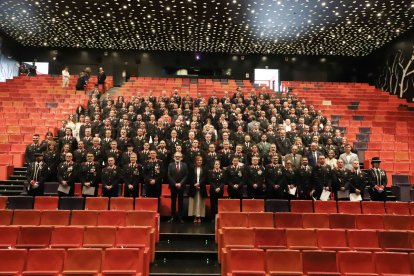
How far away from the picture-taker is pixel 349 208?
16.7 feet

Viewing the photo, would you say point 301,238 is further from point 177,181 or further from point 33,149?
point 33,149

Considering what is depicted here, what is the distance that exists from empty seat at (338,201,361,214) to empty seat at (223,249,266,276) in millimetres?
1995

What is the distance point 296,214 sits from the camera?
455cm

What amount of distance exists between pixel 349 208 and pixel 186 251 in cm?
235

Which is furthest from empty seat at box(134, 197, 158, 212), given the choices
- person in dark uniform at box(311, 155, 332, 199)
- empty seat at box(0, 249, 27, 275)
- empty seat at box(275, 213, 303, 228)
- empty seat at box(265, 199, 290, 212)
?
person in dark uniform at box(311, 155, 332, 199)

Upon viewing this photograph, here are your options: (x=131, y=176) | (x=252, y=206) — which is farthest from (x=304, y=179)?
(x=131, y=176)

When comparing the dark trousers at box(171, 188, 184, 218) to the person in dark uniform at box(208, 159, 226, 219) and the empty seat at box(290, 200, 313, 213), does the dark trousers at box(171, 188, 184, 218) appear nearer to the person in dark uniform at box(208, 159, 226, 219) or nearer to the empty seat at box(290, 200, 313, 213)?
the person in dark uniform at box(208, 159, 226, 219)

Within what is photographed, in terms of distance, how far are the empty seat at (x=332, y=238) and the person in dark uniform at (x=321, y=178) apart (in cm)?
147

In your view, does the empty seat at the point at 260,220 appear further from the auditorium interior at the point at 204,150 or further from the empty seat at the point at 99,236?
the empty seat at the point at 99,236

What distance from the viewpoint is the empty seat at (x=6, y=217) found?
14.3 ft

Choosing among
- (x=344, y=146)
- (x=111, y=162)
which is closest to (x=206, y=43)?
(x=344, y=146)

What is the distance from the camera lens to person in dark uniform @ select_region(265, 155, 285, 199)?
5543mm

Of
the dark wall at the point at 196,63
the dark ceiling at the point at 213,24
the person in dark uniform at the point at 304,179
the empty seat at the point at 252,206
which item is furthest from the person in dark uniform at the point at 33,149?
the dark wall at the point at 196,63

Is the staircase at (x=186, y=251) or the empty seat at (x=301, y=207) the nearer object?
the staircase at (x=186, y=251)
